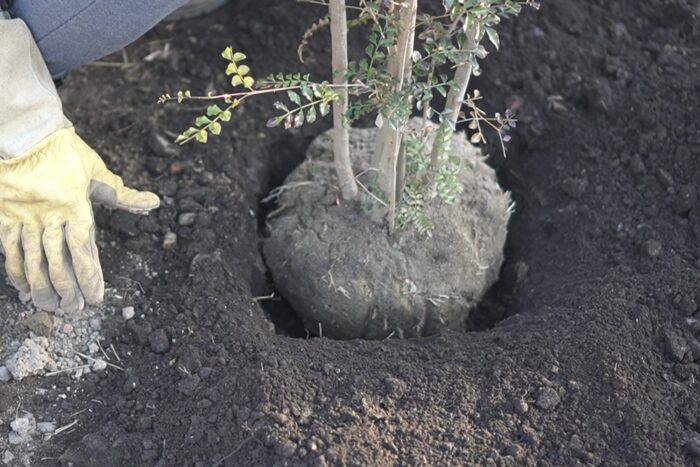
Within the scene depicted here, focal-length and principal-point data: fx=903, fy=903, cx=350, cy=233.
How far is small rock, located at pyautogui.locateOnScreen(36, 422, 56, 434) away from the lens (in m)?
1.91

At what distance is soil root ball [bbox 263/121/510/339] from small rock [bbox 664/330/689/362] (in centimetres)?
49

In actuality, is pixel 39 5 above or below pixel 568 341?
above

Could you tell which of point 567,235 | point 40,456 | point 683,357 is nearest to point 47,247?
point 40,456

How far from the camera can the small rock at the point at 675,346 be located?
2018 mm

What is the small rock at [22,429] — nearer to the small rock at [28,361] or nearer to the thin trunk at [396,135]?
the small rock at [28,361]

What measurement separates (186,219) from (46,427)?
64 cm

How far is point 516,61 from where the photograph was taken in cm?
266

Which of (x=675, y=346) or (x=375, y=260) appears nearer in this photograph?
(x=675, y=346)

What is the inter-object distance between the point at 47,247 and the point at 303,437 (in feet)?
2.35

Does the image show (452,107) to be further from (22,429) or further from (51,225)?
(22,429)

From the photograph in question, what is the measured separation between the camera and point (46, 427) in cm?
191

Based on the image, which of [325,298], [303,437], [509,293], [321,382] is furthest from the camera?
[509,293]

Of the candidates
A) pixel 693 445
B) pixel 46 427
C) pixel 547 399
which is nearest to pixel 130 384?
pixel 46 427

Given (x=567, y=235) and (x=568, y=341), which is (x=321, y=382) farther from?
(x=567, y=235)
